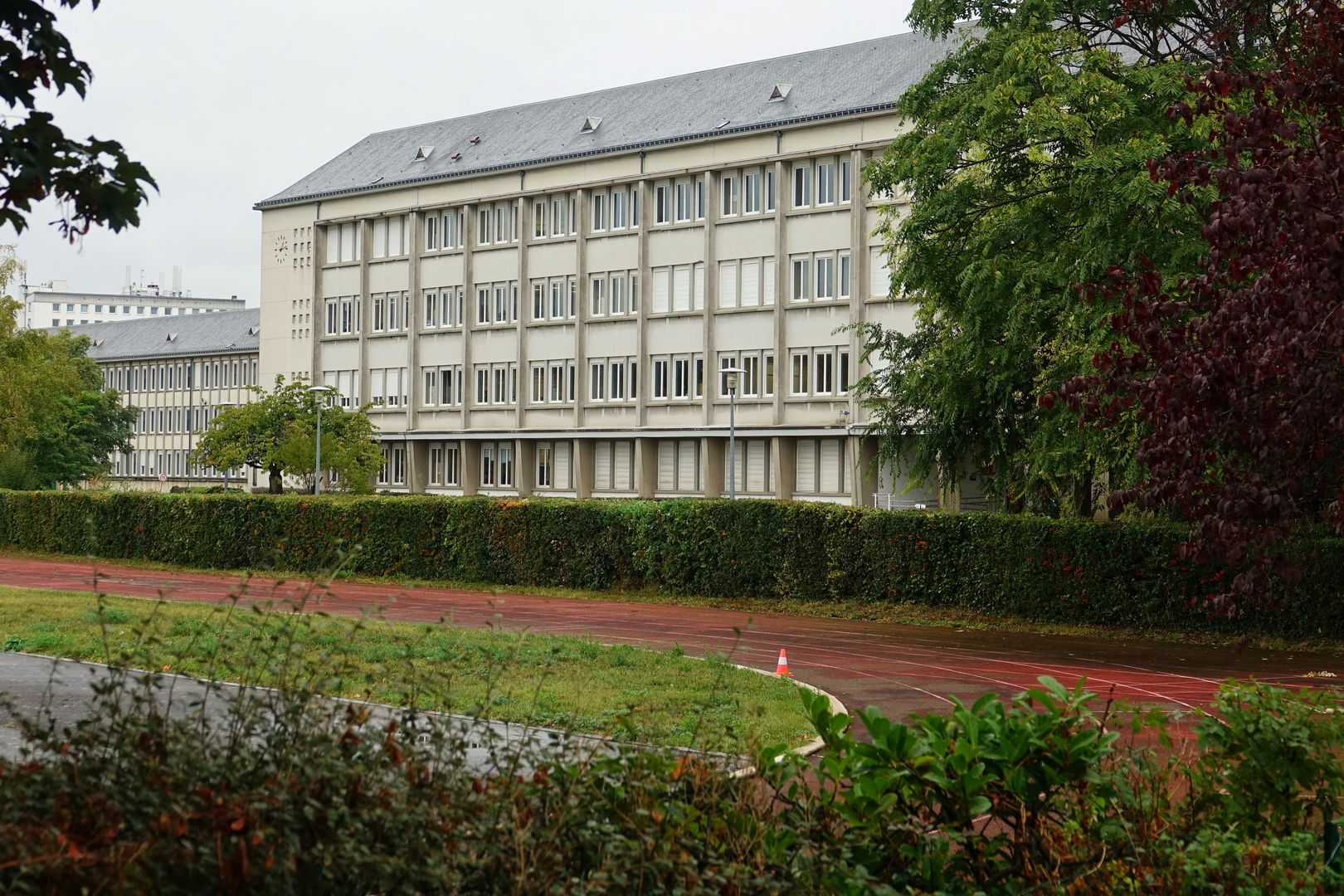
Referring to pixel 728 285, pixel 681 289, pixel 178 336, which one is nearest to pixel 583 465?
pixel 681 289

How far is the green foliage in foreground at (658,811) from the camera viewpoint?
4305mm

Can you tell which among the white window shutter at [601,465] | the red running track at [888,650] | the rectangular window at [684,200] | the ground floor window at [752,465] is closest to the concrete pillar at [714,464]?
the ground floor window at [752,465]

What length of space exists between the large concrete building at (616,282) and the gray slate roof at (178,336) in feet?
124

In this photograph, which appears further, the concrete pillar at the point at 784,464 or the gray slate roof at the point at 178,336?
the gray slate roof at the point at 178,336

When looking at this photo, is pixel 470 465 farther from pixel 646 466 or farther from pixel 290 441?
pixel 290 441

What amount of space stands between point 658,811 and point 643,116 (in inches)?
2529

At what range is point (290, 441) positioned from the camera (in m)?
53.4

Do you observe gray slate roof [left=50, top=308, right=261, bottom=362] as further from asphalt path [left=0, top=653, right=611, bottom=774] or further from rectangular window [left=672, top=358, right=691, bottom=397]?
asphalt path [left=0, top=653, right=611, bottom=774]

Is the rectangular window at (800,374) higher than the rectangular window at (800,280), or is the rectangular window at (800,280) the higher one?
the rectangular window at (800,280)

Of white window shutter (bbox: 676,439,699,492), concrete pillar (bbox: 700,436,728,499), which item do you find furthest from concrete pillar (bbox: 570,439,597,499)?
concrete pillar (bbox: 700,436,728,499)

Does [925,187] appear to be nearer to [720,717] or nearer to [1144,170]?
[1144,170]

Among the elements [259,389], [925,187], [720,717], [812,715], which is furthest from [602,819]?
[259,389]

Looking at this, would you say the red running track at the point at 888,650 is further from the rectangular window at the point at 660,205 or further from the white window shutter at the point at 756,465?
the rectangular window at the point at 660,205

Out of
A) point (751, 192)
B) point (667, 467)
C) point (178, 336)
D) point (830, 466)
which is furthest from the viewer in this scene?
point (178, 336)
